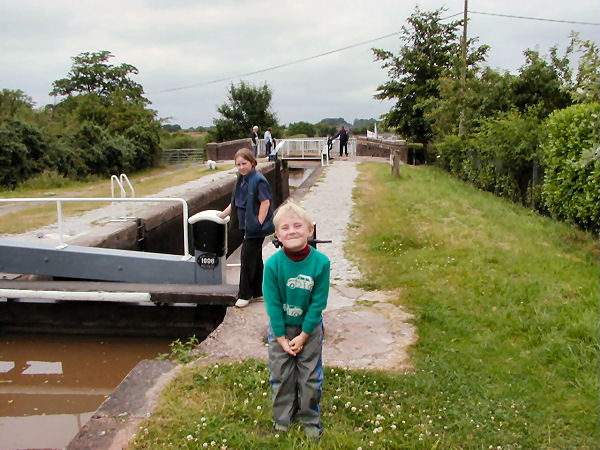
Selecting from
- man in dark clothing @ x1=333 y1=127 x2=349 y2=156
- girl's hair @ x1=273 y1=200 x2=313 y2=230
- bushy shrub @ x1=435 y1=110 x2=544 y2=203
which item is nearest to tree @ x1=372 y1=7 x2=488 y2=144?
man in dark clothing @ x1=333 y1=127 x2=349 y2=156

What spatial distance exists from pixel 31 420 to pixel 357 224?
701cm

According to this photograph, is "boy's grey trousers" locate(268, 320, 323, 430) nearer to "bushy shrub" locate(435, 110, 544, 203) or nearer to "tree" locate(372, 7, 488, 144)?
"bushy shrub" locate(435, 110, 544, 203)


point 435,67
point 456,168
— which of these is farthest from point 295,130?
point 456,168

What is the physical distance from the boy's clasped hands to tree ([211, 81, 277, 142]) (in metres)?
35.8

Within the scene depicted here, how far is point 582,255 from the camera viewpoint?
757cm

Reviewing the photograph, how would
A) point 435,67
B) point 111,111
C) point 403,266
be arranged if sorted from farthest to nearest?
point 111,111 < point 435,67 < point 403,266

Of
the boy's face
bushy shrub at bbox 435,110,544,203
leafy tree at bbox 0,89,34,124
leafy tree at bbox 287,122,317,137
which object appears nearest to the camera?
the boy's face

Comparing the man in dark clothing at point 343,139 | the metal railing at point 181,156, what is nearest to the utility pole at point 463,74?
the man in dark clothing at point 343,139

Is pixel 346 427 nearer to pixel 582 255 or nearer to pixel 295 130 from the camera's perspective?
pixel 582 255

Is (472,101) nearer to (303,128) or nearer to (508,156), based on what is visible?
(508,156)

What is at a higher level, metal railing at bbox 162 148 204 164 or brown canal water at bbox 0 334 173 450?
metal railing at bbox 162 148 204 164

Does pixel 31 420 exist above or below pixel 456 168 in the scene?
below

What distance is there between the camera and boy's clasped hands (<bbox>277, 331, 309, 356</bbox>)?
3.14m

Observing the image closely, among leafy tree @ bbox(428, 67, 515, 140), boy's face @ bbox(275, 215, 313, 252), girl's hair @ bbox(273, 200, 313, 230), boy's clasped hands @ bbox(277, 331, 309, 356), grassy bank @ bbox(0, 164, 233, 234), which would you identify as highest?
leafy tree @ bbox(428, 67, 515, 140)
